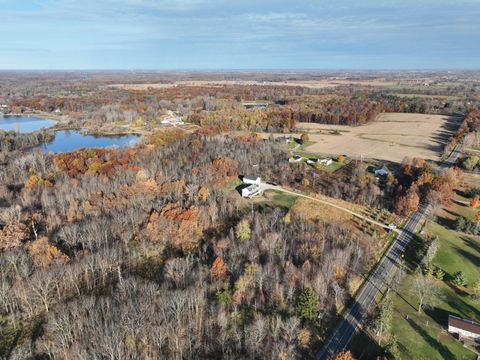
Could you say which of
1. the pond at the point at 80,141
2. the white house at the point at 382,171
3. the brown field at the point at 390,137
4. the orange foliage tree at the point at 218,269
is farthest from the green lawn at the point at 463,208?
the pond at the point at 80,141

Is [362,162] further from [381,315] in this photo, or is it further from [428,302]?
[381,315]

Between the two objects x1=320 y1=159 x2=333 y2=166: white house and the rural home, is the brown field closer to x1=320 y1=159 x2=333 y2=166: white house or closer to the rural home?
x1=320 y1=159 x2=333 y2=166: white house

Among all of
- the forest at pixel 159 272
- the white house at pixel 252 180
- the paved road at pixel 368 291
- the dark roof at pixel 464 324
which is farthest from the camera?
the white house at pixel 252 180

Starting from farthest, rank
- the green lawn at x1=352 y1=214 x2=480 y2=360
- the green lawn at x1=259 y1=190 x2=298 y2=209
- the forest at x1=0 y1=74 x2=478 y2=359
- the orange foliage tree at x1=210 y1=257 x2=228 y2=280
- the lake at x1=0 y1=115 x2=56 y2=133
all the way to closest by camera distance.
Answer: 1. the lake at x1=0 y1=115 x2=56 y2=133
2. the green lawn at x1=259 y1=190 x2=298 y2=209
3. the orange foliage tree at x1=210 y1=257 x2=228 y2=280
4. the green lawn at x1=352 y1=214 x2=480 y2=360
5. the forest at x1=0 y1=74 x2=478 y2=359

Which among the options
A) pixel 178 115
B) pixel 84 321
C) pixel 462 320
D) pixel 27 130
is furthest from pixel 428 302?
pixel 27 130

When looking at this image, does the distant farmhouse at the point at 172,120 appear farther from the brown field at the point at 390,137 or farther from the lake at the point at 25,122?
the lake at the point at 25,122

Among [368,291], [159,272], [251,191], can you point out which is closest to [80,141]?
[251,191]

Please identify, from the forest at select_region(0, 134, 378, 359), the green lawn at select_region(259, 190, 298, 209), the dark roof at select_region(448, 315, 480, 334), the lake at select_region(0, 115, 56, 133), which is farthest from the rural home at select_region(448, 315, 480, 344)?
the lake at select_region(0, 115, 56, 133)
